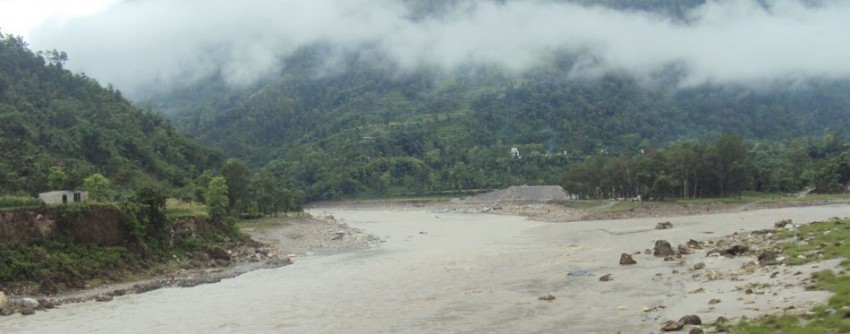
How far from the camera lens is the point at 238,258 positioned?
5231 cm

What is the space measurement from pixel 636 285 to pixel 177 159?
10148 centimetres

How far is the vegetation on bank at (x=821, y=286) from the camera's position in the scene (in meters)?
17.3

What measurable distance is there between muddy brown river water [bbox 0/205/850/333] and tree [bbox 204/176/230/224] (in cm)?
1358

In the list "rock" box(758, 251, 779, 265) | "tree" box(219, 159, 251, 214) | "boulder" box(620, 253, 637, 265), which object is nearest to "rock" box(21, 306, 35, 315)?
"boulder" box(620, 253, 637, 265)

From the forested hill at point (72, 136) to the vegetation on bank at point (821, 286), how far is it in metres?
63.5

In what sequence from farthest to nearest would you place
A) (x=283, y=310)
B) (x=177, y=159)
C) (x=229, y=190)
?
(x=177, y=159), (x=229, y=190), (x=283, y=310)

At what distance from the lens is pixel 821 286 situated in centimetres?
2322

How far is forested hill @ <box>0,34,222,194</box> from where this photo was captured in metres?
79.6

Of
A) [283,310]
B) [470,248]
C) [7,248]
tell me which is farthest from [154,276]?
[470,248]

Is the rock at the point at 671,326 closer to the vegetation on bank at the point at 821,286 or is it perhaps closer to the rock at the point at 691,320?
the rock at the point at 691,320

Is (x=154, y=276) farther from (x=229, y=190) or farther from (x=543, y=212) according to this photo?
(x=543, y=212)

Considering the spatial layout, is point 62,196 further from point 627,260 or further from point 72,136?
point 72,136

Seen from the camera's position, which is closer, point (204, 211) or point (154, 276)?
point (154, 276)

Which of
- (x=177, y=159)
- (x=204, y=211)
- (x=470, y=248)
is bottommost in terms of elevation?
(x=470, y=248)
